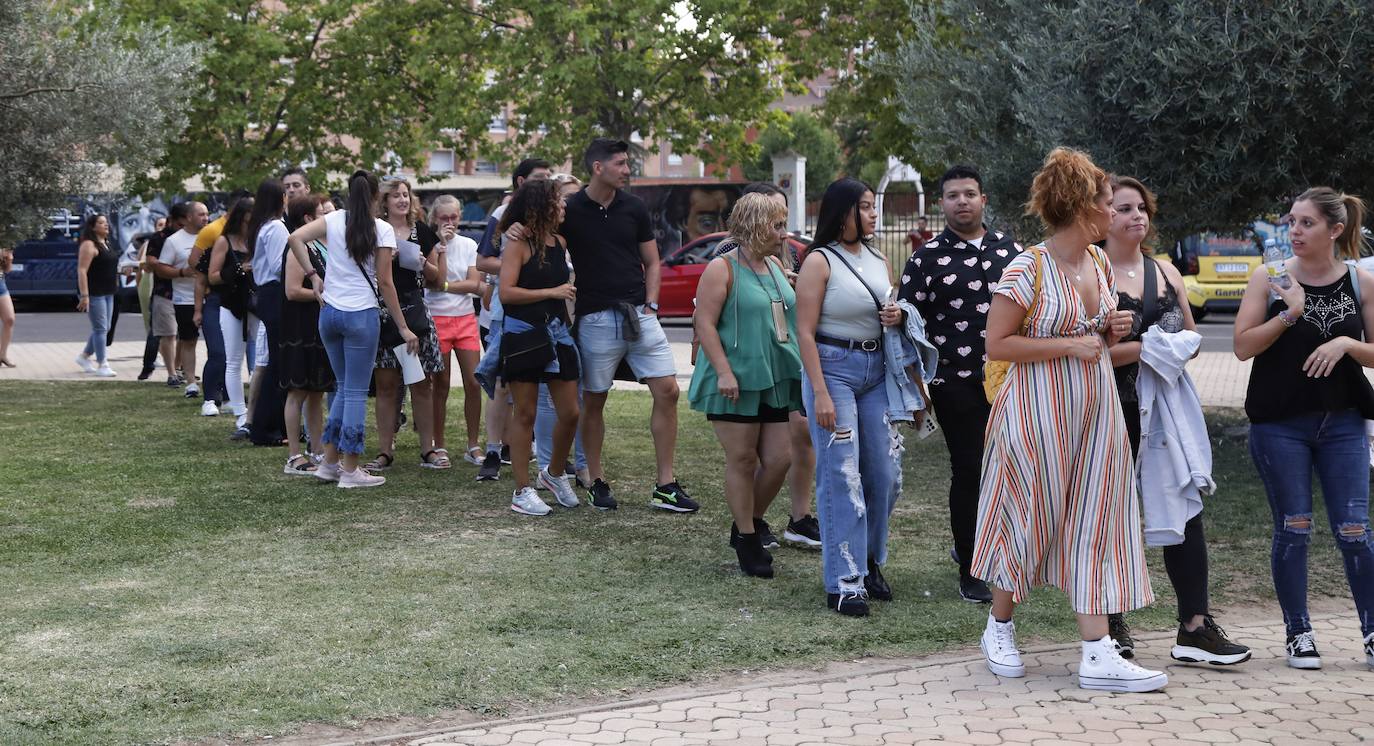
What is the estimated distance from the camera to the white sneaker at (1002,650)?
5.13 metres

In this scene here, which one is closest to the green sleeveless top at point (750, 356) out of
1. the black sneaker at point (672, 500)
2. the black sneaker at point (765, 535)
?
the black sneaker at point (765, 535)

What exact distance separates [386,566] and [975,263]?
2.86 meters

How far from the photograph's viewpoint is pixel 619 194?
8094 millimetres

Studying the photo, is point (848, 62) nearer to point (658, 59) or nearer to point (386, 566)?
point (658, 59)

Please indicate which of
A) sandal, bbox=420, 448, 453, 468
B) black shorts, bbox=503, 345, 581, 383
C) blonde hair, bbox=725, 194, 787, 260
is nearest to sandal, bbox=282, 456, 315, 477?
sandal, bbox=420, 448, 453, 468

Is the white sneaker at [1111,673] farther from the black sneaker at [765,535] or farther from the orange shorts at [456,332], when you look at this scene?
the orange shorts at [456,332]

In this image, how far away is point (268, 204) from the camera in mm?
9859

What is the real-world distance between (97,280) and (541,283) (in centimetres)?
948

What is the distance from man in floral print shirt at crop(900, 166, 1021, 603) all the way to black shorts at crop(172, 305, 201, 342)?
8339 millimetres

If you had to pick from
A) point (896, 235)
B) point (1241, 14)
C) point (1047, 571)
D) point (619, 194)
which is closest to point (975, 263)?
Result: point (1047, 571)

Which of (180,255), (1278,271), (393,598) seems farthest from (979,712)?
(180,255)

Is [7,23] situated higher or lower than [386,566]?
higher

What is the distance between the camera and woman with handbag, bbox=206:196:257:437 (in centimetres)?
1058

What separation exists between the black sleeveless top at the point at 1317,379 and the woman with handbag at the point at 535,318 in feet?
11.8
